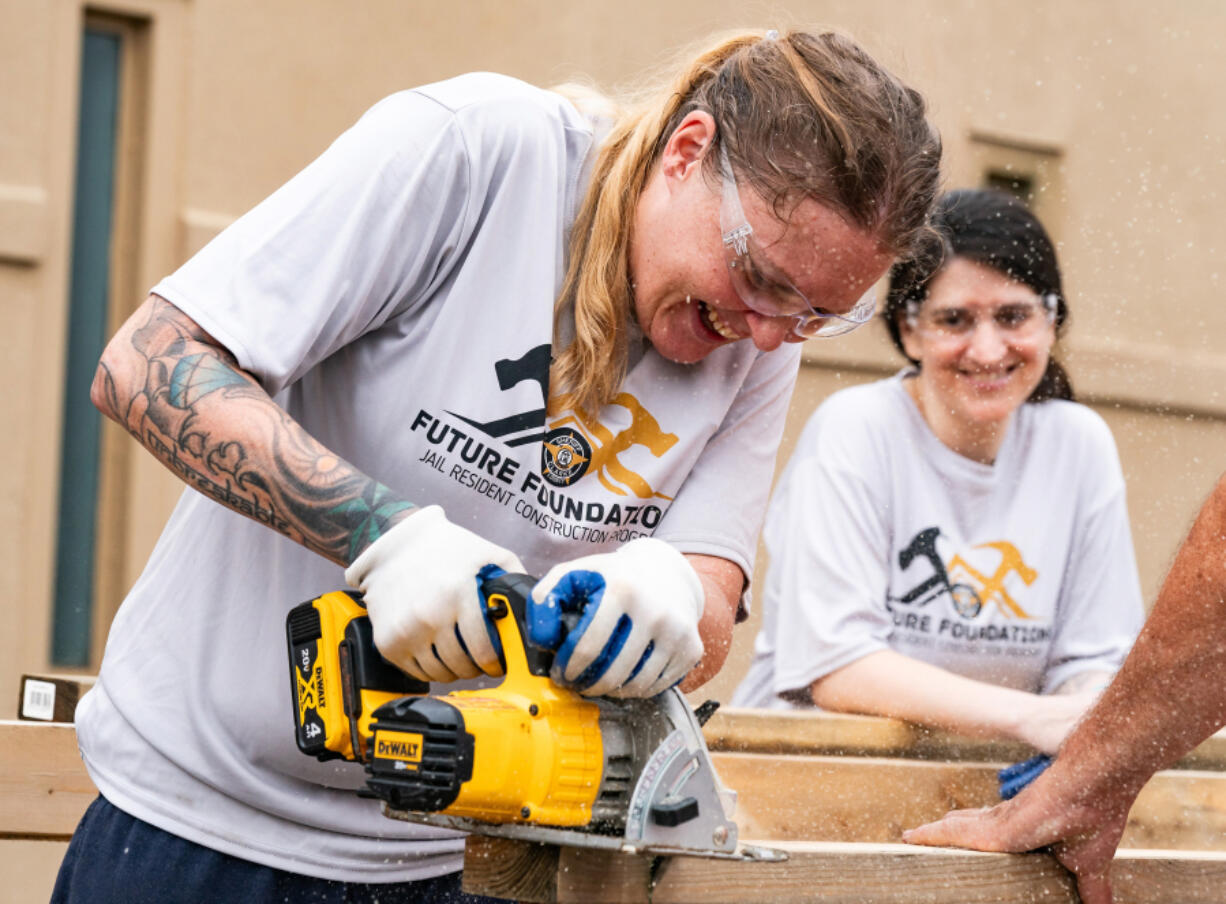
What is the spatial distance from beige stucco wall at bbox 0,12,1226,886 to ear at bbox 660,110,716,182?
0.93ft

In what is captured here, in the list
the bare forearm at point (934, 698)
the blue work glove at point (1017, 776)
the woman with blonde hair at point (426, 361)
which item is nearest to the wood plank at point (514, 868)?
the woman with blonde hair at point (426, 361)

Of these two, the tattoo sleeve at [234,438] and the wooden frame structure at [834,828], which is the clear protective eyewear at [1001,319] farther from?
the tattoo sleeve at [234,438]

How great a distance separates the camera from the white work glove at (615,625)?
153cm

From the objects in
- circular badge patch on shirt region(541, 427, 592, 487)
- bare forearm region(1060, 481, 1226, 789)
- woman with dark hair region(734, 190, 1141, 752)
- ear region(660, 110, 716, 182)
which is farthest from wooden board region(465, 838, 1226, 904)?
woman with dark hair region(734, 190, 1141, 752)

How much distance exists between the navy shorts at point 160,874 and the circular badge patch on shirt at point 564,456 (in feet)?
2.06

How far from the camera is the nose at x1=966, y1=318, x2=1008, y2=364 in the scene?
3.41m

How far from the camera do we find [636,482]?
202 cm

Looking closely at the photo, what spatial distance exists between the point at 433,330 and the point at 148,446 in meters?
0.38

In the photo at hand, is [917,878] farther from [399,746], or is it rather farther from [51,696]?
[51,696]

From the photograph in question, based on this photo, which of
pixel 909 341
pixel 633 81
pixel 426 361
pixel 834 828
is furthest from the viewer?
pixel 909 341

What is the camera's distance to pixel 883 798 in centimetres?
300

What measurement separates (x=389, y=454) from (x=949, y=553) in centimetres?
191

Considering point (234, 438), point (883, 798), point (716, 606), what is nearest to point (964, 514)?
point (883, 798)

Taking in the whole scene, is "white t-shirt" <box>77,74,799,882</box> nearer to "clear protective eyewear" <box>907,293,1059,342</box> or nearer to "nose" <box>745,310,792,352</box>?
"nose" <box>745,310,792,352</box>
